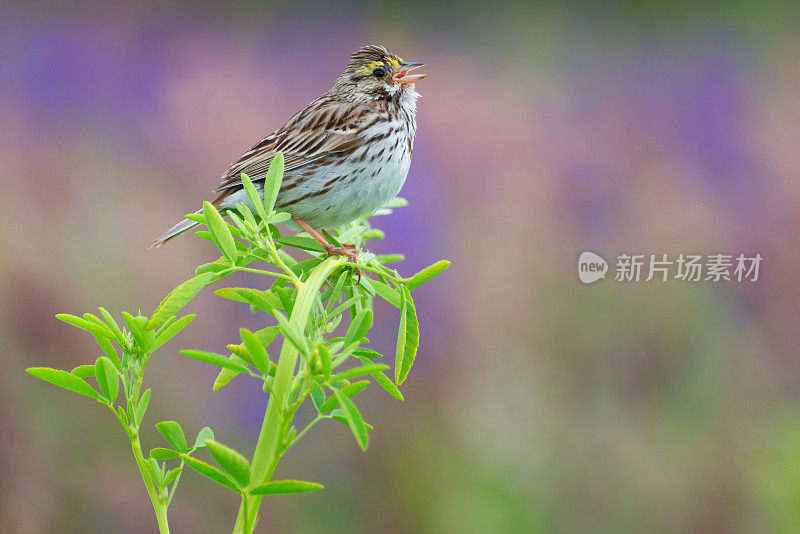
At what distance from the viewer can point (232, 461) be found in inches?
16.4

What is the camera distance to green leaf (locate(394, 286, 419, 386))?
531 millimetres

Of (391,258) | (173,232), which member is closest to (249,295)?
(391,258)

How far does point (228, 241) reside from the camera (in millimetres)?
502

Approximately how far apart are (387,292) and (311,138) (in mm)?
753

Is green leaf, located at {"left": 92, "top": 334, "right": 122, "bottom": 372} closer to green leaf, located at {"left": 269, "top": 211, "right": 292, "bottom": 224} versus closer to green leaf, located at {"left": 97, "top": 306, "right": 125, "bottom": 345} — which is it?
green leaf, located at {"left": 97, "top": 306, "right": 125, "bottom": 345}

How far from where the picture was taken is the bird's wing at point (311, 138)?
118cm

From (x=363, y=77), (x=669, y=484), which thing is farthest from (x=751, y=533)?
(x=363, y=77)

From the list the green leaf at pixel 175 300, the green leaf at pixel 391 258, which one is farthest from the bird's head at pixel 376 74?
the green leaf at pixel 175 300

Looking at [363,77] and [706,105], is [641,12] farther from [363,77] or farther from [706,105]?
[363,77]

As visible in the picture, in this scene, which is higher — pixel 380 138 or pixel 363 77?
pixel 363 77

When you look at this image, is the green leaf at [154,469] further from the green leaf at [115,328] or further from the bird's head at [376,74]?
the bird's head at [376,74]

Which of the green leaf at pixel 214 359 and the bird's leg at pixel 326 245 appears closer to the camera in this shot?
the green leaf at pixel 214 359

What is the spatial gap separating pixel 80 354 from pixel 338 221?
2.86 ft

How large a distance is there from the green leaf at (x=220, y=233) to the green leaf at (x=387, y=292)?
117 mm
